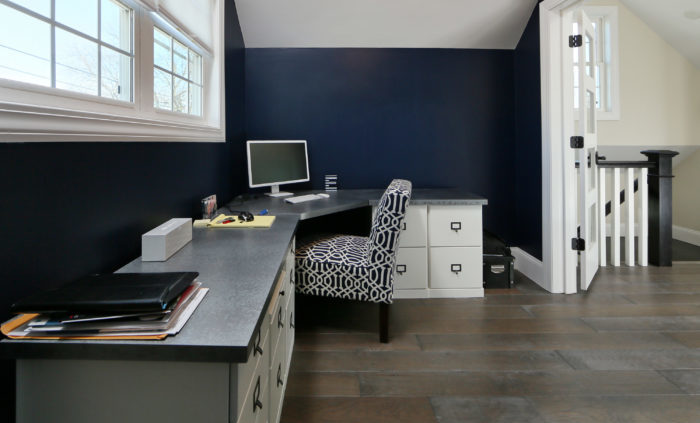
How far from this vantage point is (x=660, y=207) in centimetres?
343

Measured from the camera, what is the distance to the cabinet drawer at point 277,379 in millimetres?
1215

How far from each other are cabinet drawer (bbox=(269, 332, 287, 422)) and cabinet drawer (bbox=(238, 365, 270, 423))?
7 cm

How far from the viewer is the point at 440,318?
7.70 ft

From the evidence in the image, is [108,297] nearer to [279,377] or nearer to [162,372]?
[162,372]

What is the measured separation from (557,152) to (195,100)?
7.43ft

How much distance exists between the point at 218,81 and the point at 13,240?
1676mm

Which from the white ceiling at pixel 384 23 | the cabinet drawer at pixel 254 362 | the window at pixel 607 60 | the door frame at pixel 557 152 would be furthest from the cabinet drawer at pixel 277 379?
the window at pixel 607 60

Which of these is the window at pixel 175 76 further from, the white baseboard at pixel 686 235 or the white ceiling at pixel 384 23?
the white baseboard at pixel 686 235

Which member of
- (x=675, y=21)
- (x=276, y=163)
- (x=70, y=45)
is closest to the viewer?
(x=70, y=45)

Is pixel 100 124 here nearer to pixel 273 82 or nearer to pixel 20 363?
pixel 20 363

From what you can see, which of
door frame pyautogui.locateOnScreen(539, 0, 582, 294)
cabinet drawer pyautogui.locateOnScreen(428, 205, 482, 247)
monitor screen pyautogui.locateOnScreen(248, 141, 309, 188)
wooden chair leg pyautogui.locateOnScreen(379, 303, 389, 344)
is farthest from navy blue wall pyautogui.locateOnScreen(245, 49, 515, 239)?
wooden chair leg pyautogui.locateOnScreen(379, 303, 389, 344)

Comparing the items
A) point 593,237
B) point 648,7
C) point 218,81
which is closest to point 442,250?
point 593,237

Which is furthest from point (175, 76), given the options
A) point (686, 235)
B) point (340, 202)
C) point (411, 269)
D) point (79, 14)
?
point (686, 235)

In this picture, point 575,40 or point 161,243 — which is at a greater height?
point 575,40
